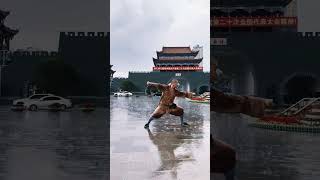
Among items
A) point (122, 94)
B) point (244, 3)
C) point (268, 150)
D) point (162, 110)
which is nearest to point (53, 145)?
point (268, 150)

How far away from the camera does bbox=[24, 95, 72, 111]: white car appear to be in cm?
557

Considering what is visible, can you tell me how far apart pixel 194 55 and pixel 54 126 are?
811 inches

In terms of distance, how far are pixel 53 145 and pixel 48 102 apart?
1.34 m

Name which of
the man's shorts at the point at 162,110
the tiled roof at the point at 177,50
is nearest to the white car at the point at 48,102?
the man's shorts at the point at 162,110

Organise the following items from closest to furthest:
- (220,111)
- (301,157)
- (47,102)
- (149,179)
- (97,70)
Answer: (149,179) → (301,157) → (97,70) → (47,102) → (220,111)

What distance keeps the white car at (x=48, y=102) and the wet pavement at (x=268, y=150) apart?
7.02 feet

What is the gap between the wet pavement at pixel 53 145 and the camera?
12.1ft

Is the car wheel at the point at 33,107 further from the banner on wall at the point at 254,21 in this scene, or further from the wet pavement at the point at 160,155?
the banner on wall at the point at 254,21

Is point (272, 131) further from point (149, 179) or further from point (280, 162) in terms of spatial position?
point (149, 179)

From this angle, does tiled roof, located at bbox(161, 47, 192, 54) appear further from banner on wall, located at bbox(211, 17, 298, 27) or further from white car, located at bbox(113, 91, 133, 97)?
banner on wall, located at bbox(211, 17, 298, 27)

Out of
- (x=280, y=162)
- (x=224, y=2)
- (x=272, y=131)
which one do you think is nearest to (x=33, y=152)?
(x=280, y=162)

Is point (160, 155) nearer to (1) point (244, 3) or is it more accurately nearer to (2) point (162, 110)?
(1) point (244, 3)

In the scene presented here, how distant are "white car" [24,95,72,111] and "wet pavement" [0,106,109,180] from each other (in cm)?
9

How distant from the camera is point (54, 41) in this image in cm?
550
